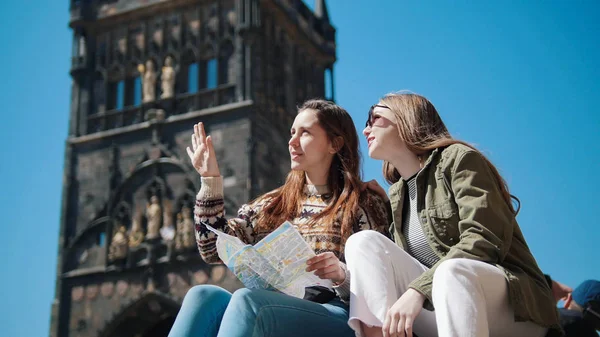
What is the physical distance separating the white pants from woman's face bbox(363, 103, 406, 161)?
0.61 m

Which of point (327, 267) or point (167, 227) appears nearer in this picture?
point (327, 267)

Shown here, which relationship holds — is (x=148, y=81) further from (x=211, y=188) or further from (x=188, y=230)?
(x=211, y=188)

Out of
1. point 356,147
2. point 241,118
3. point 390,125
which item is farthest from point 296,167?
point 241,118

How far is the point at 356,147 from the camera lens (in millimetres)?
4625

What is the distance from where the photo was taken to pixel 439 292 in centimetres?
299

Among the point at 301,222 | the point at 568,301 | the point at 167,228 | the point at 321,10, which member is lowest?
the point at 568,301

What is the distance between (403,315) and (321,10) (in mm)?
22873

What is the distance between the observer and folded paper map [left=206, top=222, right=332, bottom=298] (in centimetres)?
349

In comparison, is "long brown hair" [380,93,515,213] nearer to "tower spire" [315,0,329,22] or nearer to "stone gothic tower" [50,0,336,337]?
"stone gothic tower" [50,0,336,337]

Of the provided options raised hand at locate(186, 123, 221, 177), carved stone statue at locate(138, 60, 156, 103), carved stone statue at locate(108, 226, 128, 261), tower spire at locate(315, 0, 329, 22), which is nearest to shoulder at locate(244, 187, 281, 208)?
raised hand at locate(186, 123, 221, 177)

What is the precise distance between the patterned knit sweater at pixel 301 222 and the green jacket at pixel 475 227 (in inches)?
17.9

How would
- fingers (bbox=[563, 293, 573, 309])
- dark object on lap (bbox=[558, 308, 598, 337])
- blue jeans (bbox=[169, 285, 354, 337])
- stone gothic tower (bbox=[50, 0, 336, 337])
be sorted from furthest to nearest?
stone gothic tower (bbox=[50, 0, 336, 337]) → fingers (bbox=[563, 293, 573, 309]) → dark object on lap (bbox=[558, 308, 598, 337]) → blue jeans (bbox=[169, 285, 354, 337])

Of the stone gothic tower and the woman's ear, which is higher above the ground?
the stone gothic tower

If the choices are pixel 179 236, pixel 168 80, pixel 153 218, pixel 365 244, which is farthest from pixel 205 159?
pixel 168 80
